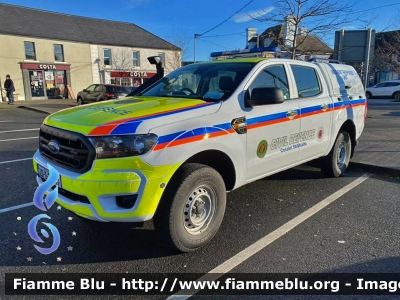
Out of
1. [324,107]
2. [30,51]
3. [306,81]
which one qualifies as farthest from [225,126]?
[30,51]

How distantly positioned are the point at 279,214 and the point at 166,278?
1779 mm

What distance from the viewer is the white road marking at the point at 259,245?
2629mm

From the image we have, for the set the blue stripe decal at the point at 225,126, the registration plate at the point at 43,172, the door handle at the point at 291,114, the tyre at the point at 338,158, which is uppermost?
the door handle at the point at 291,114

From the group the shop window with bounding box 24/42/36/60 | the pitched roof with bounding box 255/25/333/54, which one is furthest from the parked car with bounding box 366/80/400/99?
the shop window with bounding box 24/42/36/60

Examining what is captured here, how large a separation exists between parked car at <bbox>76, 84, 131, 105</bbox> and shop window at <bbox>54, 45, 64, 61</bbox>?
30.6 ft

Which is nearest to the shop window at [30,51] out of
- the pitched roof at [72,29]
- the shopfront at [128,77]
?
the pitched roof at [72,29]

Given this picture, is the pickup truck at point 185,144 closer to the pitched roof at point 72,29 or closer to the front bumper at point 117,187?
the front bumper at point 117,187

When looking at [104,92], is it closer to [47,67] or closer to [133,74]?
[47,67]

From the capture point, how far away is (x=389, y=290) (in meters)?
2.46

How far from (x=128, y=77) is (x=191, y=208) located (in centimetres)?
3303

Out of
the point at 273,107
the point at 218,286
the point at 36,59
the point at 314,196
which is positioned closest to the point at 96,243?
the point at 218,286

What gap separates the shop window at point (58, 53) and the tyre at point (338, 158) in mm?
28604

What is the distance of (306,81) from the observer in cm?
441

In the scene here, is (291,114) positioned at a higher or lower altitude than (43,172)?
higher
